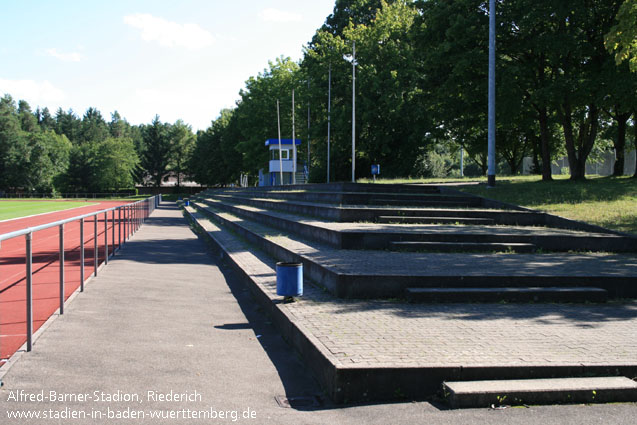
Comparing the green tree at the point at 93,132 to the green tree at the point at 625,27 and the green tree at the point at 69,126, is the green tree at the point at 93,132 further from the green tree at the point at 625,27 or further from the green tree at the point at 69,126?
the green tree at the point at 625,27

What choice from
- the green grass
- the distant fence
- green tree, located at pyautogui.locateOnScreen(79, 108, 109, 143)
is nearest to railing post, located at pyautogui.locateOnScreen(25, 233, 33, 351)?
the green grass

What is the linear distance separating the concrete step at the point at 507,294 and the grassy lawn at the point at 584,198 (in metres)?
5.25

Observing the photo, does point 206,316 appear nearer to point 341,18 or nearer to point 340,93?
point 340,93

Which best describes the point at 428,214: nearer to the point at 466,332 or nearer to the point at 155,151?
the point at 466,332

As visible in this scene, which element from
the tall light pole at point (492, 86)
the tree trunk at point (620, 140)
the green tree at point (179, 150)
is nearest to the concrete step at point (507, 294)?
the tall light pole at point (492, 86)

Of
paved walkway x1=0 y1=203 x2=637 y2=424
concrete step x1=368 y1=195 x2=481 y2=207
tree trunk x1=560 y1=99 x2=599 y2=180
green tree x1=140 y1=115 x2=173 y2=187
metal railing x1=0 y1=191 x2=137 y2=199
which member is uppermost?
green tree x1=140 y1=115 x2=173 y2=187

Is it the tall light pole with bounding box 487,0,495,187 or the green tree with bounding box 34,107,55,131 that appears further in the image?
the green tree with bounding box 34,107,55,131

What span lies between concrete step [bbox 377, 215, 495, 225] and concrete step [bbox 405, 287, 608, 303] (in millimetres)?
6018

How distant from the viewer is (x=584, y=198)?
55.5 ft

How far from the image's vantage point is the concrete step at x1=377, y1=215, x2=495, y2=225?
13609mm

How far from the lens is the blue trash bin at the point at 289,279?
285 inches

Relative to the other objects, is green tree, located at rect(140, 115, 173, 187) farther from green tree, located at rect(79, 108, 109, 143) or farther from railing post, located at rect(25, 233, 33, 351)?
railing post, located at rect(25, 233, 33, 351)

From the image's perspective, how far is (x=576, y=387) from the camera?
178 inches

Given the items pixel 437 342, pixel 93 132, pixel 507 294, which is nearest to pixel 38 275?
pixel 437 342
